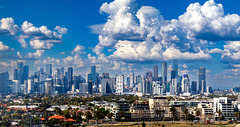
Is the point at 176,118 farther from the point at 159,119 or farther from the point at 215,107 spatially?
the point at 215,107

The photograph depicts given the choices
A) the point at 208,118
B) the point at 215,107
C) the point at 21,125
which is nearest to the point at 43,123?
the point at 21,125

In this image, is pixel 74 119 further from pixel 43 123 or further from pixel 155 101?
pixel 155 101

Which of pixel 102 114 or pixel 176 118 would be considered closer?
pixel 102 114

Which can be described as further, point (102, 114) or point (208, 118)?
point (208, 118)

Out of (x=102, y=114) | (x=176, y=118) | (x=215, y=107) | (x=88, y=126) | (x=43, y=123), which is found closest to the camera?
(x=88, y=126)

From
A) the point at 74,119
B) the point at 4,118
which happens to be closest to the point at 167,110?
the point at 74,119

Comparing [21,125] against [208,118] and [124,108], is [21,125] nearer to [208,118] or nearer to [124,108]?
[124,108]

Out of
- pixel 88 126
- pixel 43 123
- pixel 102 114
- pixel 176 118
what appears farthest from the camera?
pixel 176 118

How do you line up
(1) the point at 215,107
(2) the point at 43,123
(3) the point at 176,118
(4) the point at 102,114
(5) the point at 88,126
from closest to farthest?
1. (5) the point at 88,126
2. (2) the point at 43,123
3. (4) the point at 102,114
4. (3) the point at 176,118
5. (1) the point at 215,107
